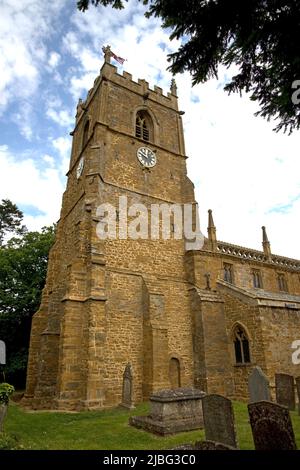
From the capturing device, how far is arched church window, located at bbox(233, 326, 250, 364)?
579 inches

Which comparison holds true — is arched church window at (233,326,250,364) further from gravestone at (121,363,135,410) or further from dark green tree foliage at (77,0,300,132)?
dark green tree foliage at (77,0,300,132)

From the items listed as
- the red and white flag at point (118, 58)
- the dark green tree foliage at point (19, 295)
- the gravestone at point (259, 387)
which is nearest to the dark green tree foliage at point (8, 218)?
the dark green tree foliage at point (19, 295)

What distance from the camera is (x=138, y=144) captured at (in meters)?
19.2

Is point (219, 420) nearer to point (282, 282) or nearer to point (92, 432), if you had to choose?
point (92, 432)

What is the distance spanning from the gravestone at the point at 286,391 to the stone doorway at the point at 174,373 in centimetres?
575

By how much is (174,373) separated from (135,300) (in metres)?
4.14

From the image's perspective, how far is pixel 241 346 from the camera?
1498 centimetres

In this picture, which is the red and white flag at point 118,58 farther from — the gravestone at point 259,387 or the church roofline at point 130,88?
the gravestone at point 259,387

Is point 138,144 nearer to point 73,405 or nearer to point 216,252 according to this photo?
point 216,252

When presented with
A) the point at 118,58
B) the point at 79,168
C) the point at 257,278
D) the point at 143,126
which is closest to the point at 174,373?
the point at 257,278

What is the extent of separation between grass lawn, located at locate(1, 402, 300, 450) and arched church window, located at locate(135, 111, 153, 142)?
53.5 feet

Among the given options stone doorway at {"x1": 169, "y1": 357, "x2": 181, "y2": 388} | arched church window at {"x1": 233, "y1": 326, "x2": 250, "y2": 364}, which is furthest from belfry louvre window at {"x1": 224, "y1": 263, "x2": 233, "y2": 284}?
stone doorway at {"x1": 169, "y1": 357, "x2": 181, "y2": 388}

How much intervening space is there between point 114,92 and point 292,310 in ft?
57.0

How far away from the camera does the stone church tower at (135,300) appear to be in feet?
41.9
